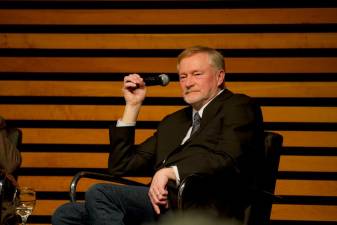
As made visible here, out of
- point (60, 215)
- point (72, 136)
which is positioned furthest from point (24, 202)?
point (72, 136)

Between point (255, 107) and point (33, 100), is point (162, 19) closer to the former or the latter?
point (33, 100)

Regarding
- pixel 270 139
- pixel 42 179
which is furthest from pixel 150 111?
pixel 270 139

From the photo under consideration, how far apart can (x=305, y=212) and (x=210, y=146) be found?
1.99m

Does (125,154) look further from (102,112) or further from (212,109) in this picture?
(102,112)

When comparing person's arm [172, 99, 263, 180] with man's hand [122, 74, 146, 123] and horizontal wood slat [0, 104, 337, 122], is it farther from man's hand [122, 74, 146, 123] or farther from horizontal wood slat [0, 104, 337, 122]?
horizontal wood slat [0, 104, 337, 122]

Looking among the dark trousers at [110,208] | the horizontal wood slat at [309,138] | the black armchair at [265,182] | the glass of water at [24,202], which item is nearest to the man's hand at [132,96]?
the black armchair at [265,182]

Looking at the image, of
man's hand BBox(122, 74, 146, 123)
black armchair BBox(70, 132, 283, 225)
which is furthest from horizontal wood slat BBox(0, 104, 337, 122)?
black armchair BBox(70, 132, 283, 225)

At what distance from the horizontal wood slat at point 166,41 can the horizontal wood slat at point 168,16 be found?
111 mm

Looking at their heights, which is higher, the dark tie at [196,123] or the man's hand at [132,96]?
the man's hand at [132,96]

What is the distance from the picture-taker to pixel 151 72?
14.7ft

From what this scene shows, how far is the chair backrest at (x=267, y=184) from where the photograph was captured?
8.40ft

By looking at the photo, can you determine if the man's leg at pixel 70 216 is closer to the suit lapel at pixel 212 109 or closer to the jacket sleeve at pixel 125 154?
the jacket sleeve at pixel 125 154

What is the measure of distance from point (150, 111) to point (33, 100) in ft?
3.33

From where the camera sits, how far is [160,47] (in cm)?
450
